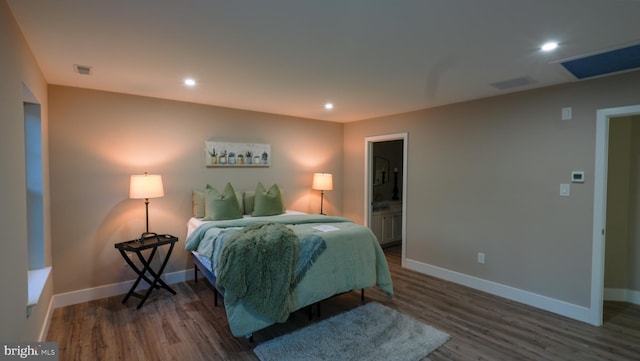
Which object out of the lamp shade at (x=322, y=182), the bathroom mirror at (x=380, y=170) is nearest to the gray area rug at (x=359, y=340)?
the lamp shade at (x=322, y=182)

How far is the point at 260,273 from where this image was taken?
102 inches

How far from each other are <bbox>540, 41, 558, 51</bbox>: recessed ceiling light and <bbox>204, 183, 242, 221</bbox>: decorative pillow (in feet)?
11.4

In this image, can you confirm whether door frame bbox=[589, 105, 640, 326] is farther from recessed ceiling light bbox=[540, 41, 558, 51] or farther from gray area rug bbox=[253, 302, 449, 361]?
gray area rug bbox=[253, 302, 449, 361]

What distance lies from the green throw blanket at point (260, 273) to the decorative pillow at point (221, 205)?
112 cm

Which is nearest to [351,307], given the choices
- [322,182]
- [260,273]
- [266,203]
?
[260,273]

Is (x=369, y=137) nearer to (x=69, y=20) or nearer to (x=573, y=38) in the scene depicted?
(x=573, y=38)

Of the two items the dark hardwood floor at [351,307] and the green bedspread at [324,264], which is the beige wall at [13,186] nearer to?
the dark hardwood floor at [351,307]

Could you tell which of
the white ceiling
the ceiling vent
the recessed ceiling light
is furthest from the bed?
the ceiling vent

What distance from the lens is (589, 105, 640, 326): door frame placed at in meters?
2.88

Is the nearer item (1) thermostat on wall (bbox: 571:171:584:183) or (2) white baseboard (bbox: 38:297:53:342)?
(2) white baseboard (bbox: 38:297:53:342)

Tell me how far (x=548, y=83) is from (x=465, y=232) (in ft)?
6.40

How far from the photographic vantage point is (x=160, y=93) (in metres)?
3.57

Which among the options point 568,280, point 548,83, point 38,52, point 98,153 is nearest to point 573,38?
point 548,83

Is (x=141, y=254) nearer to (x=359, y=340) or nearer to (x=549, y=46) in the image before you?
(x=359, y=340)
